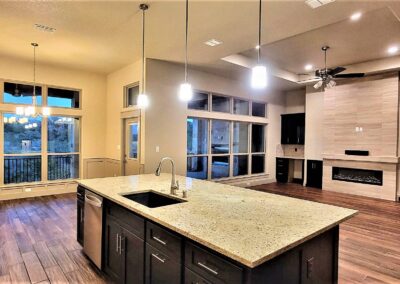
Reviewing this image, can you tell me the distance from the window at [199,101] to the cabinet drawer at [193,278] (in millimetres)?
5260

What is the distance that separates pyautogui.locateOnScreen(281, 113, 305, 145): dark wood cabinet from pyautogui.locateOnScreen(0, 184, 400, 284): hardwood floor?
340cm

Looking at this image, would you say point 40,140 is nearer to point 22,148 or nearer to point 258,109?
point 22,148

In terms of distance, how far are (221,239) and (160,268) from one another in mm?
686

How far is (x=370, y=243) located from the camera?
3723 millimetres

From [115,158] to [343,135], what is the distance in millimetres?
6423

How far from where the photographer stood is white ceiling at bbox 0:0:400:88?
341 cm

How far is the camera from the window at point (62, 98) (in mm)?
6520

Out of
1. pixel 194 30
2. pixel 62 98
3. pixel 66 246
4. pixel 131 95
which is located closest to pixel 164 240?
pixel 66 246

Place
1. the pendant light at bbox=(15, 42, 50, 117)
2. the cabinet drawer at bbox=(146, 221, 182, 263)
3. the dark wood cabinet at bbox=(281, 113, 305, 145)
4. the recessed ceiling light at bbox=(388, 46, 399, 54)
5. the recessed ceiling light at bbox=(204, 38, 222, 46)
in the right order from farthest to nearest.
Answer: the dark wood cabinet at bbox=(281, 113, 305, 145)
the recessed ceiling light at bbox=(388, 46, 399, 54)
the pendant light at bbox=(15, 42, 50, 117)
the recessed ceiling light at bbox=(204, 38, 222, 46)
the cabinet drawer at bbox=(146, 221, 182, 263)

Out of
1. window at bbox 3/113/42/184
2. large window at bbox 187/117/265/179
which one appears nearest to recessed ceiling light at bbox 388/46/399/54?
large window at bbox 187/117/265/179

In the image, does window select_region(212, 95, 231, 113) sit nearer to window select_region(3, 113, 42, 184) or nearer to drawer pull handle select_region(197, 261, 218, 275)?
window select_region(3, 113, 42, 184)

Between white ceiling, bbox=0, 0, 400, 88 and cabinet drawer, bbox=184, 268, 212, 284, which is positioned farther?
white ceiling, bbox=0, 0, 400, 88

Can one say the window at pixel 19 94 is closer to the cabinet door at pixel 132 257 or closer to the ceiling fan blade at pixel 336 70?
the cabinet door at pixel 132 257

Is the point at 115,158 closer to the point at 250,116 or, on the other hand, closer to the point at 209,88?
the point at 209,88
